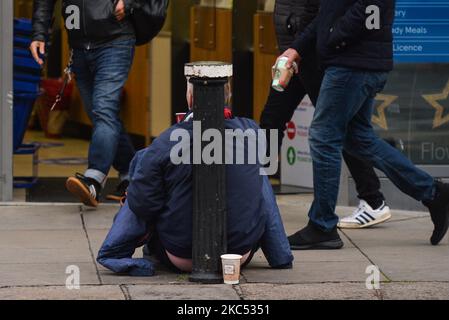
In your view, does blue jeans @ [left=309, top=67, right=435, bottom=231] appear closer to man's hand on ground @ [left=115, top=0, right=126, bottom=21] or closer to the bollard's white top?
the bollard's white top

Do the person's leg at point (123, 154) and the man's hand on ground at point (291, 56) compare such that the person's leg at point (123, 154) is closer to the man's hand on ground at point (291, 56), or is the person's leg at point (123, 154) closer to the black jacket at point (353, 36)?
the man's hand on ground at point (291, 56)

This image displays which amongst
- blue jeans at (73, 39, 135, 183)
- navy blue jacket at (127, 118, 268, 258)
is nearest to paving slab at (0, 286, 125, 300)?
navy blue jacket at (127, 118, 268, 258)

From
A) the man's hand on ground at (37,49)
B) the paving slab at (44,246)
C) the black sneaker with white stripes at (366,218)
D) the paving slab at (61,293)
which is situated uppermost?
the man's hand on ground at (37,49)

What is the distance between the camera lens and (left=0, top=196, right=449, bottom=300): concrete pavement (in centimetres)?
654

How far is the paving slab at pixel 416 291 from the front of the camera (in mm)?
6496

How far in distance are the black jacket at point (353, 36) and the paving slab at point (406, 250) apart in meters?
1.07

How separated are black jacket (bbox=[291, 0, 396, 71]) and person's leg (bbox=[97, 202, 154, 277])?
153 centimetres

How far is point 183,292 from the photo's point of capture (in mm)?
6527

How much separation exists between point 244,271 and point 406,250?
1156 millimetres

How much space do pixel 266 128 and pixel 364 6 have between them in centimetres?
130

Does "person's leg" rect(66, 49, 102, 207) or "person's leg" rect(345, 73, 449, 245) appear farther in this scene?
"person's leg" rect(66, 49, 102, 207)

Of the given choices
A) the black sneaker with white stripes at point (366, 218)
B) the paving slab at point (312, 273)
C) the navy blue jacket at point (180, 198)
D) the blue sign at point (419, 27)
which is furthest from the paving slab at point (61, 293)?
the blue sign at point (419, 27)

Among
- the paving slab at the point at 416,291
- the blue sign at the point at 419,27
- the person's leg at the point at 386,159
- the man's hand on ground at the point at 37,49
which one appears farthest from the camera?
the blue sign at the point at 419,27

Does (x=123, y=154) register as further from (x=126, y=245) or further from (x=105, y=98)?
(x=126, y=245)
